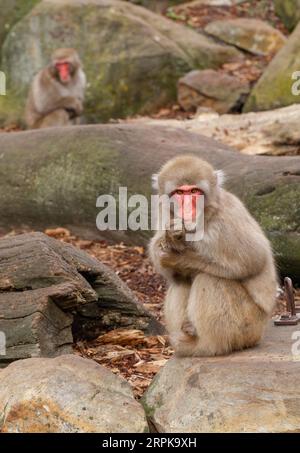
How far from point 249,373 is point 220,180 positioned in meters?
1.10

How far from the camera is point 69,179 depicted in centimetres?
857

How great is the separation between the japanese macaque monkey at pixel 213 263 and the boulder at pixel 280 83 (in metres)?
7.67

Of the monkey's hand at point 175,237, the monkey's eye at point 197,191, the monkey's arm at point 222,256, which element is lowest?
the monkey's arm at point 222,256

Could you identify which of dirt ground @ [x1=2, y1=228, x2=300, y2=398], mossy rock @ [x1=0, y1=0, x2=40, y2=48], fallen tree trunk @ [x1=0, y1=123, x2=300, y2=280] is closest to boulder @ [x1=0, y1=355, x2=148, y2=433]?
dirt ground @ [x1=2, y1=228, x2=300, y2=398]

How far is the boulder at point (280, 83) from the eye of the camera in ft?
40.7

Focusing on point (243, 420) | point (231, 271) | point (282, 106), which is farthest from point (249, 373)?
point (282, 106)

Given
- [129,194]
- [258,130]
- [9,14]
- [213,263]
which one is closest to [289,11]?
[9,14]

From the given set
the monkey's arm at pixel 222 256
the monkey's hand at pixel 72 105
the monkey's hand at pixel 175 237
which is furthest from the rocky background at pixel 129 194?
the monkey's hand at pixel 72 105

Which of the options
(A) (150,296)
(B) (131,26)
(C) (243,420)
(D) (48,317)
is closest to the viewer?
(C) (243,420)

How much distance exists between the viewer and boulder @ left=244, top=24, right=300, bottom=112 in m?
12.4

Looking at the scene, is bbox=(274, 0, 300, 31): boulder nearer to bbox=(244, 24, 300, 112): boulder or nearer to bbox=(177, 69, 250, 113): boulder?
bbox=(177, 69, 250, 113): boulder

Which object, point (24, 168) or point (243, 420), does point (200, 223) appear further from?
point (24, 168)

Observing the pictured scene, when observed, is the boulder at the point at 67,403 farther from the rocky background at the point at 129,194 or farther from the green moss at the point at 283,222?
the green moss at the point at 283,222

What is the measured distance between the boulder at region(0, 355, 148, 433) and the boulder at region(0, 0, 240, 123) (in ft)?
33.7
